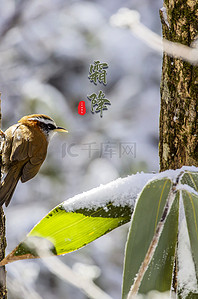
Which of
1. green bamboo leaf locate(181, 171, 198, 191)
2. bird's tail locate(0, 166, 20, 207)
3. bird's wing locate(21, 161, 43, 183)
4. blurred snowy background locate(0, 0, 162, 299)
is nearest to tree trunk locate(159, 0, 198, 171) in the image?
green bamboo leaf locate(181, 171, 198, 191)

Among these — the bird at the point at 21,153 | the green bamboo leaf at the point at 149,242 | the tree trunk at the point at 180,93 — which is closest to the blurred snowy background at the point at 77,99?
the bird at the point at 21,153

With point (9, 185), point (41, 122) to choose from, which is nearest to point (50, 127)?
point (41, 122)

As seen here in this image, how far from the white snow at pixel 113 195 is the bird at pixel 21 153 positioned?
0.75 metres

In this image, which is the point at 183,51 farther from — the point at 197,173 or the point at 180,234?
the point at 180,234

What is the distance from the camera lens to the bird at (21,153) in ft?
5.72

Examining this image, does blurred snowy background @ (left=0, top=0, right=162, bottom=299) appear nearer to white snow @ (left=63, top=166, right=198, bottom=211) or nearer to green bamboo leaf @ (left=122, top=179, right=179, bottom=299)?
Result: white snow @ (left=63, top=166, right=198, bottom=211)

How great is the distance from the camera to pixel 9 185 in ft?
5.64

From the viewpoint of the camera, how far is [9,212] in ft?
11.6

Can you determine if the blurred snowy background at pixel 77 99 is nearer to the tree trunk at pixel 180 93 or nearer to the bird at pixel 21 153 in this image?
the bird at pixel 21 153

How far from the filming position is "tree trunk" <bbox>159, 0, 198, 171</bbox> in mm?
978

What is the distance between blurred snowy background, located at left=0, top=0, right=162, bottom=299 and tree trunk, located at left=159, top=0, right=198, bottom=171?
2182 mm

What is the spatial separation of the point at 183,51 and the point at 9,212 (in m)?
2.84

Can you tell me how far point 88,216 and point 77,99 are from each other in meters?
2.75

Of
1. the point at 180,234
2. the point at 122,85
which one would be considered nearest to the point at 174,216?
the point at 180,234
